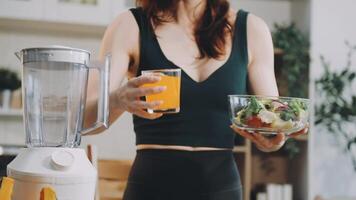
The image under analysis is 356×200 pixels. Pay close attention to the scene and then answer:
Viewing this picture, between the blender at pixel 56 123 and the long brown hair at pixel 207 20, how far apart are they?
0.39m

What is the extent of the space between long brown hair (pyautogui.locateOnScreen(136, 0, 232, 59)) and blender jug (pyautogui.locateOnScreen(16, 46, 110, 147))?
39 cm

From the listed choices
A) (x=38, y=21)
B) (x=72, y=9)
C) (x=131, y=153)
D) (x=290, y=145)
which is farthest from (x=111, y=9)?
(x=290, y=145)

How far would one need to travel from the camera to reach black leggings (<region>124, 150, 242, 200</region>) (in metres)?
1.18

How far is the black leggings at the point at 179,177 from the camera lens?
3.88ft

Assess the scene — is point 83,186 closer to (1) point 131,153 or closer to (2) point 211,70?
(2) point 211,70

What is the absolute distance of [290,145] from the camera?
2.85m

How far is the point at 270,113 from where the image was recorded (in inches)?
39.9

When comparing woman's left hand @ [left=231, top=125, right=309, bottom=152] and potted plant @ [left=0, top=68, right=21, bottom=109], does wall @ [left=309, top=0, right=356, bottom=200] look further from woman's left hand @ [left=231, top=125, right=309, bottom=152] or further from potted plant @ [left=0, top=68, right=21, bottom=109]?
woman's left hand @ [left=231, top=125, right=309, bottom=152]

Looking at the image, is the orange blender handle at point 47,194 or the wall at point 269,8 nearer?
the orange blender handle at point 47,194

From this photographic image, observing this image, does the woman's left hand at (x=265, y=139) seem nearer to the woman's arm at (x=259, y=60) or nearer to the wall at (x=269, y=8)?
the woman's arm at (x=259, y=60)

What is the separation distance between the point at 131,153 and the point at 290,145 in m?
0.88

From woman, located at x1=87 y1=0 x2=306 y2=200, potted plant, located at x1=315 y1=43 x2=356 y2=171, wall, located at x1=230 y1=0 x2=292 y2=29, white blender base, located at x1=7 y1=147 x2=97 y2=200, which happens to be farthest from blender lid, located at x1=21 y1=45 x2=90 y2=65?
wall, located at x1=230 y1=0 x2=292 y2=29

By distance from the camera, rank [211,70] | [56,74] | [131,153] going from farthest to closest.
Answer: [131,153] < [211,70] < [56,74]

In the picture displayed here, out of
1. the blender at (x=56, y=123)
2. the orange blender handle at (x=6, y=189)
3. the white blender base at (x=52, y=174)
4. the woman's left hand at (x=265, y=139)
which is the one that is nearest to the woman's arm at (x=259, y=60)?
the woman's left hand at (x=265, y=139)
